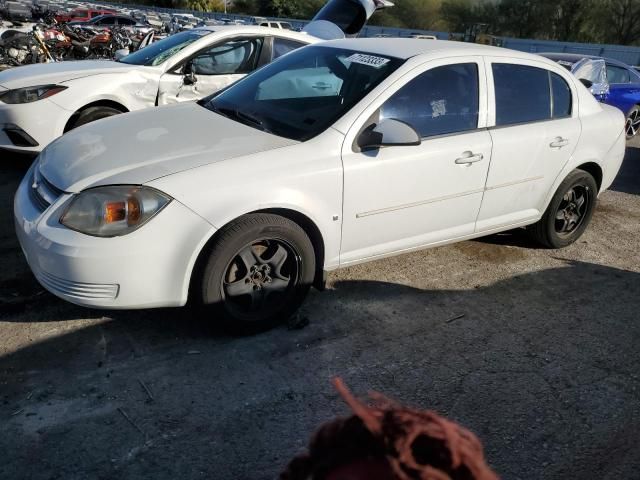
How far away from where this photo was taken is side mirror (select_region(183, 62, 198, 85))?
620 cm

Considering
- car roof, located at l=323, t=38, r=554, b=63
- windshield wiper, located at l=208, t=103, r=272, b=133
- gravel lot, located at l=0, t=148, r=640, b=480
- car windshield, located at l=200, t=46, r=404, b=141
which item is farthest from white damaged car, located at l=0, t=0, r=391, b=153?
car roof, located at l=323, t=38, r=554, b=63

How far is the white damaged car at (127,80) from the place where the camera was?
562 centimetres

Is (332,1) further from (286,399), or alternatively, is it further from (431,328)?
(286,399)

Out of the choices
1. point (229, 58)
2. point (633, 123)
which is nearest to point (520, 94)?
point (229, 58)

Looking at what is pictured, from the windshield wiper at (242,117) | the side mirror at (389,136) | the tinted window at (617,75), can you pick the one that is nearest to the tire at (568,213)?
the side mirror at (389,136)

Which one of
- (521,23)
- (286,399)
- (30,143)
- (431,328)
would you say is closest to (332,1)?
(30,143)

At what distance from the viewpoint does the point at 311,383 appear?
2967mm

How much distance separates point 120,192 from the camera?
291 cm

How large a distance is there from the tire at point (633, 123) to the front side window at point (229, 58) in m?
7.48

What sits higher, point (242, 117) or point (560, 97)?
point (560, 97)

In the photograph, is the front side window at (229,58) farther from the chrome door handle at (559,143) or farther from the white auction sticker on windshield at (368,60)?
the chrome door handle at (559,143)

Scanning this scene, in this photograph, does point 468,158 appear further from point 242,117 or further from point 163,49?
point 163,49

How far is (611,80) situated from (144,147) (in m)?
9.51

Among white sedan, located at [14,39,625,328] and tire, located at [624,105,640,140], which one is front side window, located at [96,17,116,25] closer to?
tire, located at [624,105,640,140]
